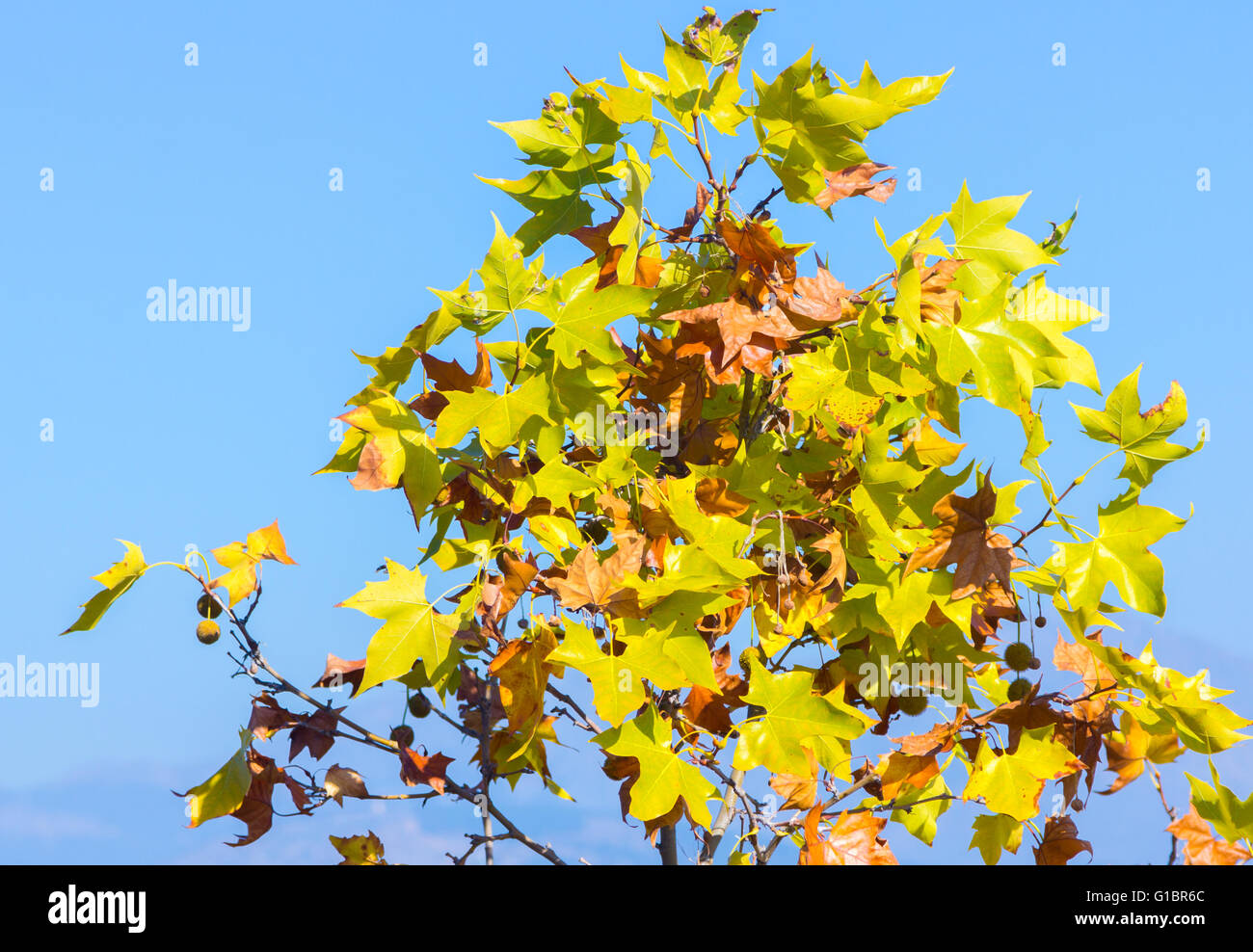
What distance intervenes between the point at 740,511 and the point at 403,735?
0.95 metres

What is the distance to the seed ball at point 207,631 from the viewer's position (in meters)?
2.33

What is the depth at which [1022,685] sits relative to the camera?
2.25 meters

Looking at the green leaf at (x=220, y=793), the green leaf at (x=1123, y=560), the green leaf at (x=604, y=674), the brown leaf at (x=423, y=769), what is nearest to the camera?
the green leaf at (x=604, y=674)

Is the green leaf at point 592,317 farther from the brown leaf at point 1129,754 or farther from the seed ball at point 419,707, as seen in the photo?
the brown leaf at point 1129,754

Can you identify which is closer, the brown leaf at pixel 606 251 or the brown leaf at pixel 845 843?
the brown leaf at pixel 845 843

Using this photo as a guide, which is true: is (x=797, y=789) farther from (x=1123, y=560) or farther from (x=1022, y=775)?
(x=1123, y=560)

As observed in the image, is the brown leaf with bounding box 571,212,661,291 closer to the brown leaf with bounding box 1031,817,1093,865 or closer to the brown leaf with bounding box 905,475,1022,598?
the brown leaf with bounding box 905,475,1022,598

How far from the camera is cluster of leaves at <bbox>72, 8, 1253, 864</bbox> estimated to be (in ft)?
6.08

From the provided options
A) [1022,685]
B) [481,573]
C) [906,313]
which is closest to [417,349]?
[481,573]

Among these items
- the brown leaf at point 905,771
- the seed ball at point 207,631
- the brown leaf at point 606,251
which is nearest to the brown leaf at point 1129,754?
the brown leaf at point 905,771

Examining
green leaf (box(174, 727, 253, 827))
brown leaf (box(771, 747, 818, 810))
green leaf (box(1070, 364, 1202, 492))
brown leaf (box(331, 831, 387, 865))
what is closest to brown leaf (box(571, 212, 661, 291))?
green leaf (box(1070, 364, 1202, 492))

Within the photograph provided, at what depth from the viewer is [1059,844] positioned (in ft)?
7.67
